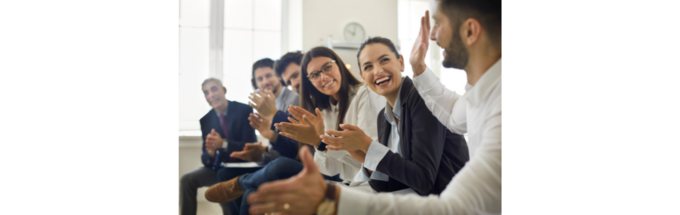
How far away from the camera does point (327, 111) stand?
1.76m

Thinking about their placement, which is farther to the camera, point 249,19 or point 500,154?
point 249,19

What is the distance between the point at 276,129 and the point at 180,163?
48 centimetres

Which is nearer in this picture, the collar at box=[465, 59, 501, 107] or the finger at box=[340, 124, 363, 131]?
the collar at box=[465, 59, 501, 107]

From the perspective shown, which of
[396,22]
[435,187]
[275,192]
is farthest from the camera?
[396,22]

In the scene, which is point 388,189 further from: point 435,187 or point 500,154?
point 500,154

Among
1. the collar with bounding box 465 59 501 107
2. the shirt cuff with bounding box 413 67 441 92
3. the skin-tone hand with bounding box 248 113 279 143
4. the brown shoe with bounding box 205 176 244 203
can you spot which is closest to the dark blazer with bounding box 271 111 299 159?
the skin-tone hand with bounding box 248 113 279 143

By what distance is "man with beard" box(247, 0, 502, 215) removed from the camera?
4.55 ft

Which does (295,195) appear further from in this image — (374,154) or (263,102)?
(263,102)

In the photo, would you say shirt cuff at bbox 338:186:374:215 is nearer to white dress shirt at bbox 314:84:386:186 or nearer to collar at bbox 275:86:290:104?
white dress shirt at bbox 314:84:386:186

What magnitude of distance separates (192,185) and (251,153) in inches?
12.8

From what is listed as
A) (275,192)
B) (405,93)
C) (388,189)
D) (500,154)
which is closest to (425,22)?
(405,93)

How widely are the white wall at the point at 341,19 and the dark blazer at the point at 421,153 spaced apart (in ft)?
0.92

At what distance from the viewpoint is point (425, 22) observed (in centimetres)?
169

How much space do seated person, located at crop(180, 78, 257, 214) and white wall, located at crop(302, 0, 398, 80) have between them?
1.49ft
